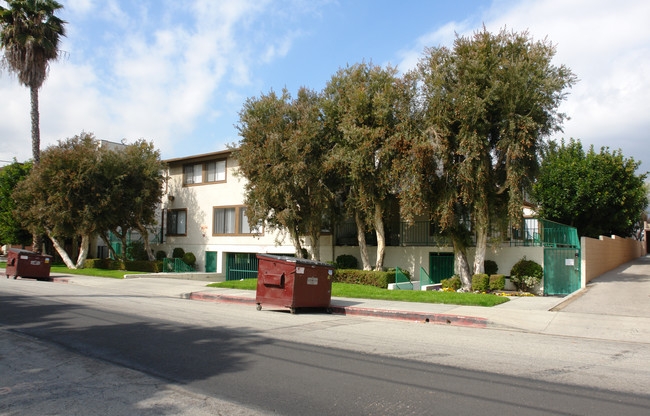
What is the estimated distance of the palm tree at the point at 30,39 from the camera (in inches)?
1169

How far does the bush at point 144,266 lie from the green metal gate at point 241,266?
4.07 metres

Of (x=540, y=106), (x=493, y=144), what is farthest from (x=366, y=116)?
(x=540, y=106)

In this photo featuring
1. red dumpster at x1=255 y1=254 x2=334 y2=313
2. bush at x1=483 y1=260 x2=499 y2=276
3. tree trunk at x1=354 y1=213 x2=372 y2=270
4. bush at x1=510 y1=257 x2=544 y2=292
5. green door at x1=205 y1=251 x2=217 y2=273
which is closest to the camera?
red dumpster at x1=255 y1=254 x2=334 y2=313

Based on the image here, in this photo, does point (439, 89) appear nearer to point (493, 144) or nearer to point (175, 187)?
point (493, 144)

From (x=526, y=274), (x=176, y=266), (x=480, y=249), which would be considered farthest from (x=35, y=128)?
(x=526, y=274)

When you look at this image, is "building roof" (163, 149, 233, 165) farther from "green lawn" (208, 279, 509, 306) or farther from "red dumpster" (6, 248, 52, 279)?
"green lawn" (208, 279, 509, 306)

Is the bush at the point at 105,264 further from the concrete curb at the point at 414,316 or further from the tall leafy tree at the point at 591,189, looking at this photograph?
the tall leafy tree at the point at 591,189

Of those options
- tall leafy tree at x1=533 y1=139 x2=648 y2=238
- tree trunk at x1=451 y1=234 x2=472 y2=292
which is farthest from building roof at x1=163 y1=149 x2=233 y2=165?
tall leafy tree at x1=533 y1=139 x2=648 y2=238

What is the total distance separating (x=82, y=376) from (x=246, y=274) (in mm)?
22415

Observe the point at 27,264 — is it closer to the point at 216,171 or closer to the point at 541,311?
the point at 216,171

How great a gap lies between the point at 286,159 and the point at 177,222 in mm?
13370

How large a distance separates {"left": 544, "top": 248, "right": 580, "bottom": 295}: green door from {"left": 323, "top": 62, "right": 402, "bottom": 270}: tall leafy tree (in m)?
6.87

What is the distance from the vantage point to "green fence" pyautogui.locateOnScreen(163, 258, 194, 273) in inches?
1166

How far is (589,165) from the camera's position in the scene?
1188 inches
